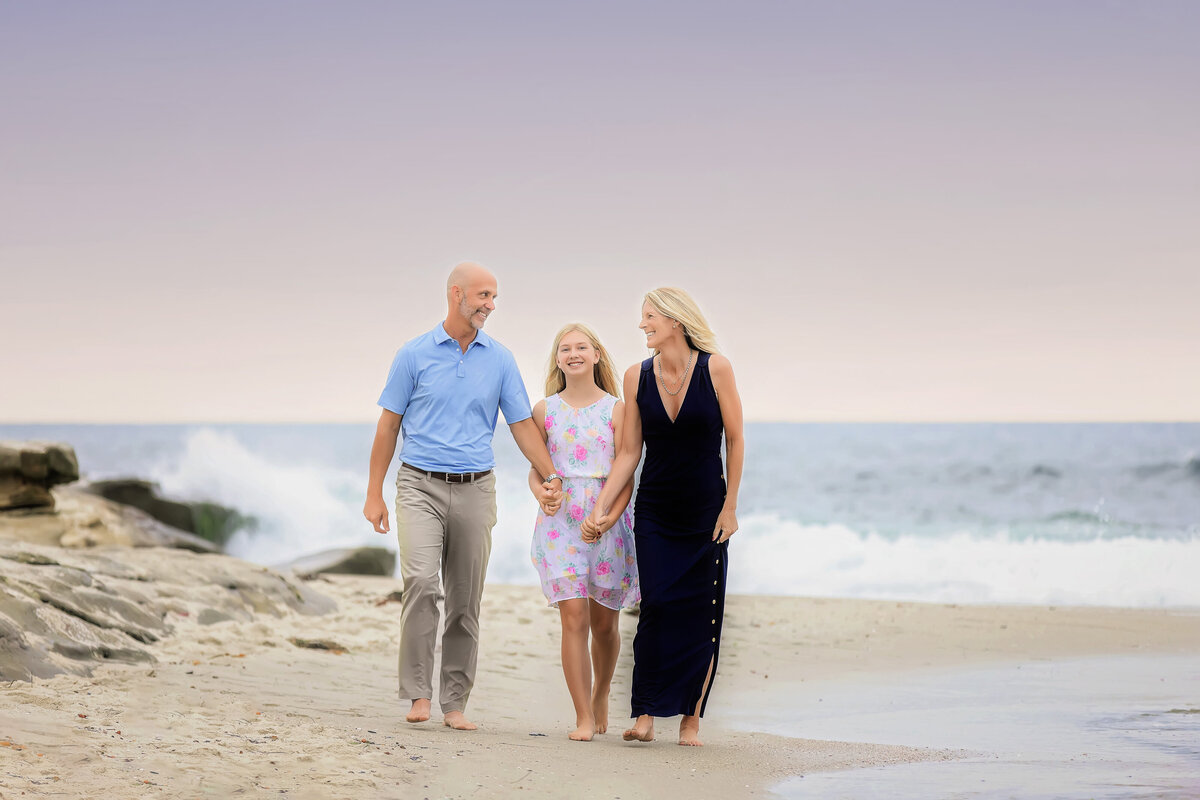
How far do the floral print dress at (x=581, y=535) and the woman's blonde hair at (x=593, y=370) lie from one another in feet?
0.42

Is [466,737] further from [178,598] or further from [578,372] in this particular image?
[178,598]

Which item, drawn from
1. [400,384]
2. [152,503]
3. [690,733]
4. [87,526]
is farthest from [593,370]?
[152,503]

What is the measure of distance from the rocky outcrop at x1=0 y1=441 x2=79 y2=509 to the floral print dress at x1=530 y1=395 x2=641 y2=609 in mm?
6974

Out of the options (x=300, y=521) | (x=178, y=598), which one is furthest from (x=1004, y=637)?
(x=300, y=521)

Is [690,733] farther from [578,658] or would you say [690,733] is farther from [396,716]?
[396,716]

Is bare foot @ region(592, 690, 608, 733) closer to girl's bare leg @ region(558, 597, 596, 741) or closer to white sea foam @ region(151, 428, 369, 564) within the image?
girl's bare leg @ region(558, 597, 596, 741)

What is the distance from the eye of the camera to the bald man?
16.9 feet

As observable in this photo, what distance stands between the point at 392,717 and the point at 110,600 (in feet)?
8.49

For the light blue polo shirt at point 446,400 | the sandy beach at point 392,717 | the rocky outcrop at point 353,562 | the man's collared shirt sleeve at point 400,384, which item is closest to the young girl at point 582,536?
the light blue polo shirt at point 446,400

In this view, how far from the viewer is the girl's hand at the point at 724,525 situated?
489 cm

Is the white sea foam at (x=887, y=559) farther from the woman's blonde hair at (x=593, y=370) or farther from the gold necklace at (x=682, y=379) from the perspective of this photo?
the gold necklace at (x=682, y=379)

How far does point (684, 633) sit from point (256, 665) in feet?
9.61

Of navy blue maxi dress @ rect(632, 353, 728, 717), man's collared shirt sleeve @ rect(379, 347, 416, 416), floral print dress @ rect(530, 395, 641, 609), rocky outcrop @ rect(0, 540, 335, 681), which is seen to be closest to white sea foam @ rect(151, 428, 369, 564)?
rocky outcrop @ rect(0, 540, 335, 681)

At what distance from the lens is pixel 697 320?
4969mm
